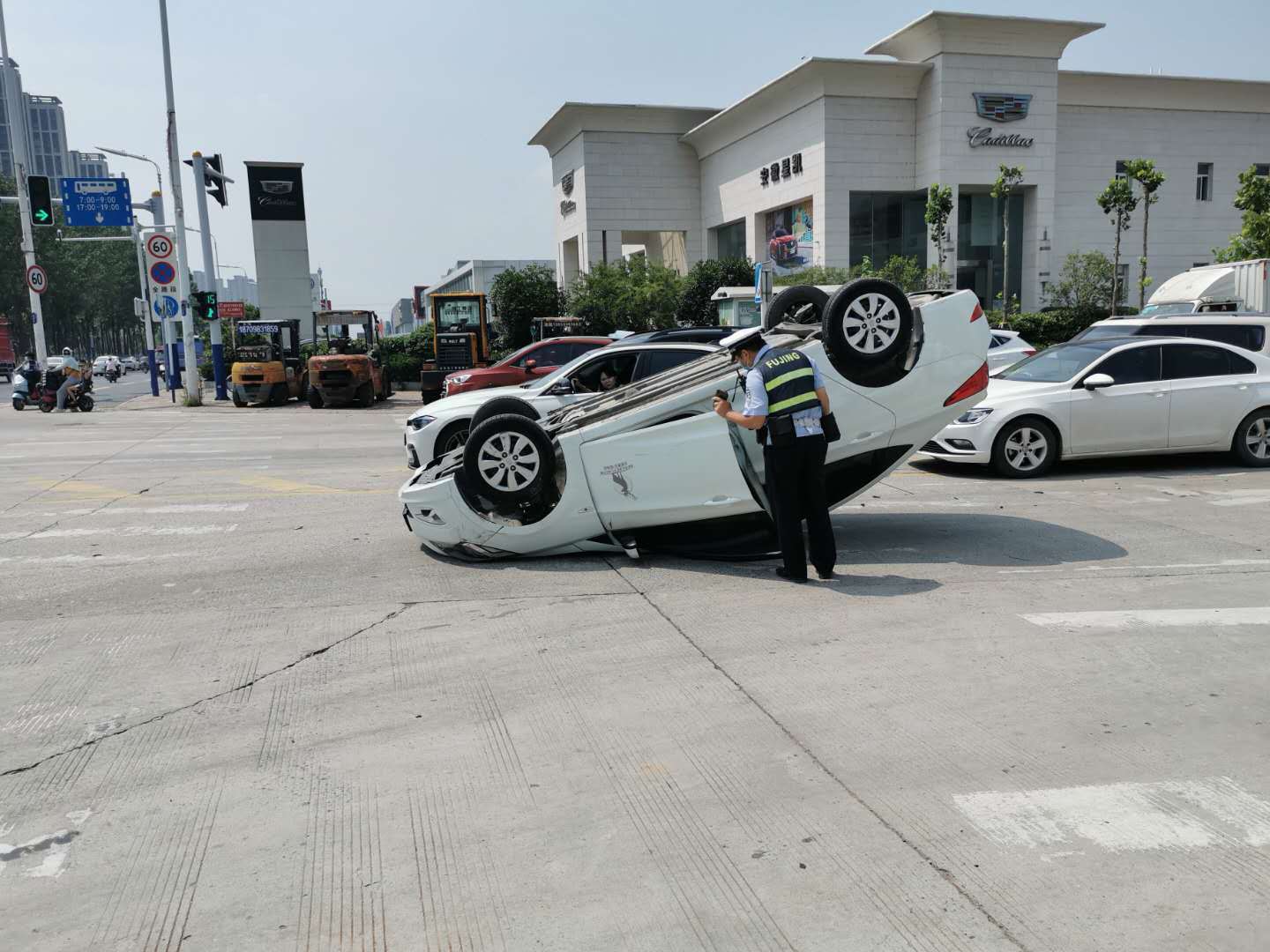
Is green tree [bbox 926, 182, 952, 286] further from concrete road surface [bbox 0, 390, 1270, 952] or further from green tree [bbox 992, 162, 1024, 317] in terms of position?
concrete road surface [bbox 0, 390, 1270, 952]

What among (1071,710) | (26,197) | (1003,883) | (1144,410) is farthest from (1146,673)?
(26,197)

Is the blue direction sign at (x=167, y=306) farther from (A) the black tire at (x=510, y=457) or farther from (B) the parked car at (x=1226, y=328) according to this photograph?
(A) the black tire at (x=510, y=457)

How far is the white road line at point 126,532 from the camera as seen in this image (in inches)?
360

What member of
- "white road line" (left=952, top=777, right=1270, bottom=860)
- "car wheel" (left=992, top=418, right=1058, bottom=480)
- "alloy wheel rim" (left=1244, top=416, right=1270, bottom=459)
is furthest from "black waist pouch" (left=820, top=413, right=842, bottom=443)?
"alloy wheel rim" (left=1244, top=416, right=1270, bottom=459)

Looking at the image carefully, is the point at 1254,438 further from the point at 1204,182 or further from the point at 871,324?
the point at 1204,182

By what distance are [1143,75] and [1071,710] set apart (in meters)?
59.3

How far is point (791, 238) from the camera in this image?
52.2 meters

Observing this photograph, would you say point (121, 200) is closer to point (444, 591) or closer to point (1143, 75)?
point (444, 591)

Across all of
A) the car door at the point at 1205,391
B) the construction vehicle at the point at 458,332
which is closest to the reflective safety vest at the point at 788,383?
the car door at the point at 1205,391

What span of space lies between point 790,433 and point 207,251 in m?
31.3

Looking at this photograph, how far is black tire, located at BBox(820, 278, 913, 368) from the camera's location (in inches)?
283

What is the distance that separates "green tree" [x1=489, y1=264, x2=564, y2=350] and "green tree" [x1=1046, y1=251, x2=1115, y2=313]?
25.0 metres

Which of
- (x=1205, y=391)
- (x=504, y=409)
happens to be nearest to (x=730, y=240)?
(x=1205, y=391)

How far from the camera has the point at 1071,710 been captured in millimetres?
4625
